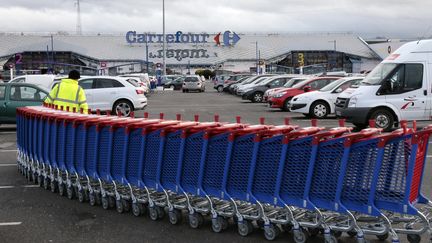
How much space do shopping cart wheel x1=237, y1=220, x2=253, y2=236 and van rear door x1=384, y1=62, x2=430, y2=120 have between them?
31.5 feet

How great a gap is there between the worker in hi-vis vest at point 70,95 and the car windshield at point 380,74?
8.27 meters

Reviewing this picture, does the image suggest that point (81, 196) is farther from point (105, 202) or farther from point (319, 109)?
point (319, 109)

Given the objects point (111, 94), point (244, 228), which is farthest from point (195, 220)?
point (111, 94)

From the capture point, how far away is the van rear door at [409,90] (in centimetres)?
1414

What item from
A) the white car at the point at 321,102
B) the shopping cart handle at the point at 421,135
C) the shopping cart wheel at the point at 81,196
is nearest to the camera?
the shopping cart handle at the point at 421,135

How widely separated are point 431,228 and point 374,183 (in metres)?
0.63

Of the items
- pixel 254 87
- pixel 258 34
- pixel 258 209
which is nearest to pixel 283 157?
pixel 258 209

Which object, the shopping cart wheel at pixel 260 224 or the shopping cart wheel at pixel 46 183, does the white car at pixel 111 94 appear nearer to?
the shopping cart wheel at pixel 46 183

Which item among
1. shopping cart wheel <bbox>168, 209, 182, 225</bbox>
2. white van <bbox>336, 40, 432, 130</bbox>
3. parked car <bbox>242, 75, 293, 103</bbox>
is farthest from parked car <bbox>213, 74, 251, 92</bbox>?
shopping cart wheel <bbox>168, 209, 182, 225</bbox>

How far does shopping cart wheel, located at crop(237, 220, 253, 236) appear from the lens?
5.70 metres

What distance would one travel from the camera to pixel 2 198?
307 inches

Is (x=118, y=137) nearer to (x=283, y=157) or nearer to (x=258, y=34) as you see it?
(x=283, y=157)

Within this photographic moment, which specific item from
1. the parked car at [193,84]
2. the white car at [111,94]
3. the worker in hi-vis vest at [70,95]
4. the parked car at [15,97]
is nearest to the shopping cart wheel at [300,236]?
the worker in hi-vis vest at [70,95]

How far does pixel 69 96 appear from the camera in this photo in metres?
9.47
